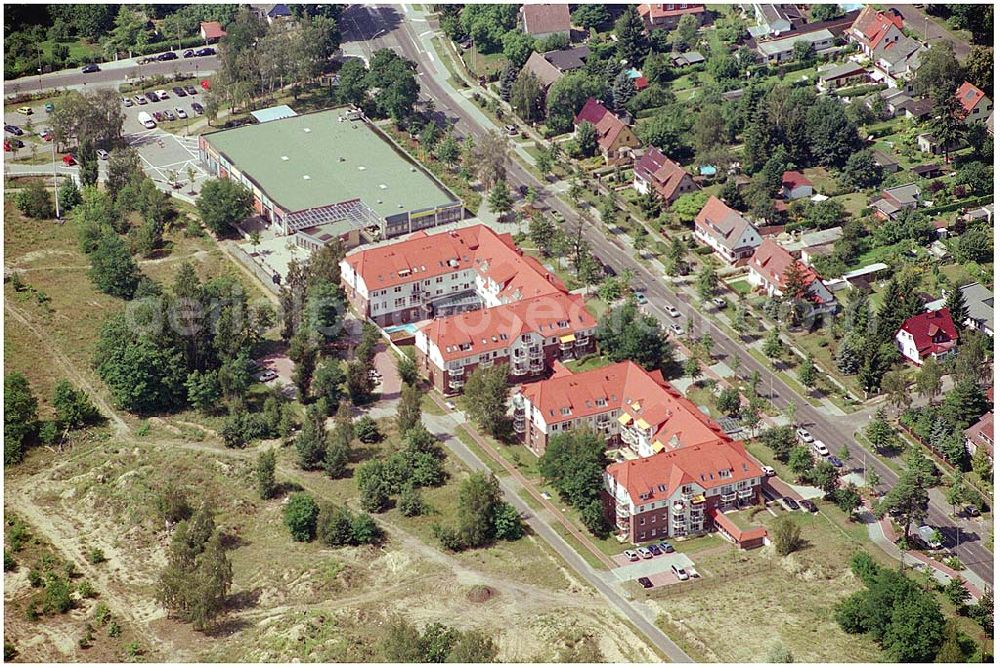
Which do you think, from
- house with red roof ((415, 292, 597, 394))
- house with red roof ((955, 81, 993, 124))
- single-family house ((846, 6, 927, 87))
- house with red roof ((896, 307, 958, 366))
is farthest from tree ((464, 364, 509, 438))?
single-family house ((846, 6, 927, 87))

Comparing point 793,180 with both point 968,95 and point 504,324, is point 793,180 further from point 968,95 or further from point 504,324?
point 504,324

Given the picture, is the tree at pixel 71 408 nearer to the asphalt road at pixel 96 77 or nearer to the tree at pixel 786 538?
the tree at pixel 786 538

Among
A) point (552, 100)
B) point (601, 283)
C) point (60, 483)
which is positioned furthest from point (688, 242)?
point (60, 483)

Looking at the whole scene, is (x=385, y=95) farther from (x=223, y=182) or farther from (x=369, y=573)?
(x=369, y=573)

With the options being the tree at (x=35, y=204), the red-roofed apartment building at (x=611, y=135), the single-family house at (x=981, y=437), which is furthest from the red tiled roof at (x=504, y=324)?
the tree at (x=35, y=204)

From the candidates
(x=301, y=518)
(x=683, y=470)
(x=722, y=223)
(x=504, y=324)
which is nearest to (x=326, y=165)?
(x=504, y=324)
